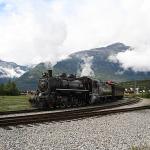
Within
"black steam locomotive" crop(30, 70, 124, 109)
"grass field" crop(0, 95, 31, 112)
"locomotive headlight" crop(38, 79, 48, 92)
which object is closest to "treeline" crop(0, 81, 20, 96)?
"grass field" crop(0, 95, 31, 112)

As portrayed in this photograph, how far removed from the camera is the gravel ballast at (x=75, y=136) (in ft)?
45.1

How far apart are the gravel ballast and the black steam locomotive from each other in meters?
13.2

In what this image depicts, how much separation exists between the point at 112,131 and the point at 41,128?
369 centimetres

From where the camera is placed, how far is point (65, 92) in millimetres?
36406

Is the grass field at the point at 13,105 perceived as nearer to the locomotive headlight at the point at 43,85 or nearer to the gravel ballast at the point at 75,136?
the locomotive headlight at the point at 43,85

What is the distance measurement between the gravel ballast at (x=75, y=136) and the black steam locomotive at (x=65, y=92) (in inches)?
520

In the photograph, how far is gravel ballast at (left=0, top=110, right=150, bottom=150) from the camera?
45.1 ft

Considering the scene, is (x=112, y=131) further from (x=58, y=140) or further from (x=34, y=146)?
(x=34, y=146)

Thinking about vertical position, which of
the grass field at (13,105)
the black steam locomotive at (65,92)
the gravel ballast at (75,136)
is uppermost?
the black steam locomotive at (65,92)

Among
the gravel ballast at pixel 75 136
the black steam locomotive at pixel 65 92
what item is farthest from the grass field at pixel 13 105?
the gravel ballast at pixel 75 136

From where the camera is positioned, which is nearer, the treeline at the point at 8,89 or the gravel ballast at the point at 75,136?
the gravel ballast at the point at 75,136

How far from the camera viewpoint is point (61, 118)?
2286 cm

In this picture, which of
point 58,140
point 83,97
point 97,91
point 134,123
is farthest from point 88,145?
point 97,91

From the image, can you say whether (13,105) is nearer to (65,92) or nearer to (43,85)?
(43,85)
